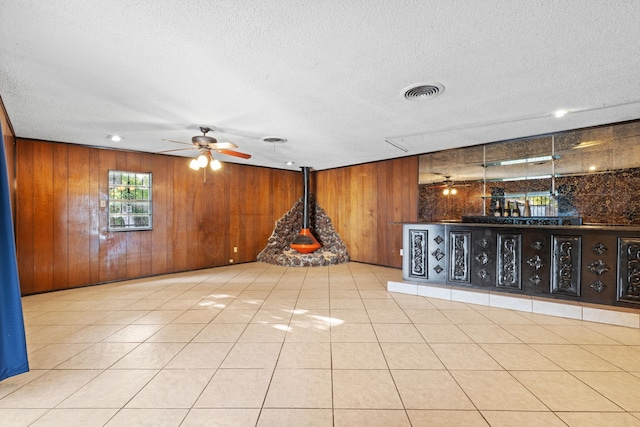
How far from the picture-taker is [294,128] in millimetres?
3793

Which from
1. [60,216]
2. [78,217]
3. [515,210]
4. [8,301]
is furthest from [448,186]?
[60,216]

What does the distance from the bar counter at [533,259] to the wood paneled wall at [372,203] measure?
56.4 inches

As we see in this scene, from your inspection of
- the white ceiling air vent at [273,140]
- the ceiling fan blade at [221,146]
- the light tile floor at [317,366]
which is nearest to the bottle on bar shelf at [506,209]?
the light tile floor at [317,366]

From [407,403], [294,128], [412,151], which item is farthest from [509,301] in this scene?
[294,128]

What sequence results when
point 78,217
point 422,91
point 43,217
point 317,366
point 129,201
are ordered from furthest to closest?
point 129,201, point 78,217, point 43,217, point 422,91, point 317,366

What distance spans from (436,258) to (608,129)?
2801 mm

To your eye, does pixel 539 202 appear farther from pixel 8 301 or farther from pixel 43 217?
pixel 43 217

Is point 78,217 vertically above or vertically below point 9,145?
below

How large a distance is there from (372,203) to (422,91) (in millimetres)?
3892

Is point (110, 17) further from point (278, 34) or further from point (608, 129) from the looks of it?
point (608, 129)

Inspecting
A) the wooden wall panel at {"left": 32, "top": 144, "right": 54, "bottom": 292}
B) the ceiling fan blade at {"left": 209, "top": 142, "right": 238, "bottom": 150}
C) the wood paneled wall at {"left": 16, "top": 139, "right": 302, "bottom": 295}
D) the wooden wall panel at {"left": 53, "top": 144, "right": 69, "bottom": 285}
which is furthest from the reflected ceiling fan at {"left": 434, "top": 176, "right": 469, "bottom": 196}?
the wooden wall panel at {"left": 32, "top": 144, "right": 54, "bottom": 292}

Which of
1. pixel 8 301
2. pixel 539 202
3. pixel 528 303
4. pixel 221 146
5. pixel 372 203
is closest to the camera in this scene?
pixel 8 301

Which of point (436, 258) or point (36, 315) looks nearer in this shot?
point (36, 315)

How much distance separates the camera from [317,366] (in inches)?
85.4
